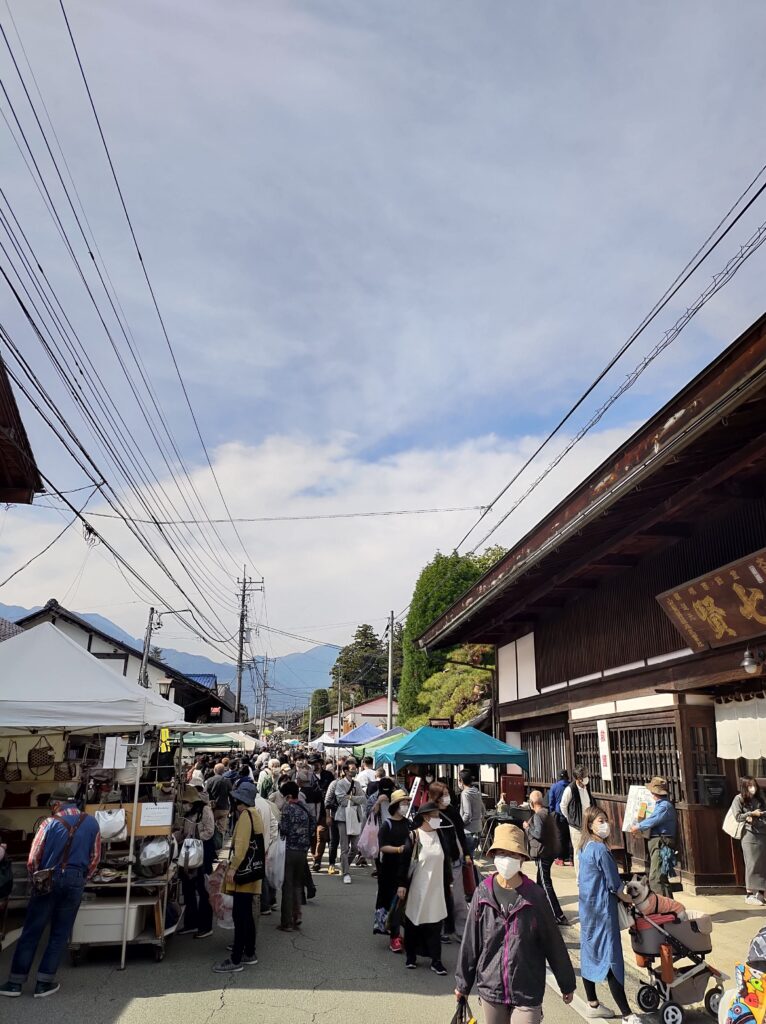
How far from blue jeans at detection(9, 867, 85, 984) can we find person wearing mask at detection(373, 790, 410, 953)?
10.3 feet

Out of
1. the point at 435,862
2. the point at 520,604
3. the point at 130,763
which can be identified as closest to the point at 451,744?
the point at 520,604

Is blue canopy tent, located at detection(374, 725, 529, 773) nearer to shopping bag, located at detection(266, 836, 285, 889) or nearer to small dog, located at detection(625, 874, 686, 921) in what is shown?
shopping bag, located at detection(266, 836, 285, 889)

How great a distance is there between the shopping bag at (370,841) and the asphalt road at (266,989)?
1265 mm

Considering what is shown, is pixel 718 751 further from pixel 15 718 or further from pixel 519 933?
pixel 15 718

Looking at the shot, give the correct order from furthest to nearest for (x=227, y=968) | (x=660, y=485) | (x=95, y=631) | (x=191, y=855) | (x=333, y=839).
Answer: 1. (x=95, y=631)
2. (x=333, y=839)
3. (x=660, y=485)
4. (x=191, y=855)
5. (x=227, y=968)

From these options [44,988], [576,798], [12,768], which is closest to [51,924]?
[44,988]

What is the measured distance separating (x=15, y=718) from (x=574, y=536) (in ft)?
26.9

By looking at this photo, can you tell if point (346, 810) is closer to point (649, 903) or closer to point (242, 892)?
point (242, 892)

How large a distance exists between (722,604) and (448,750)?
647 cm

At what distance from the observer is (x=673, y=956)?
603 cm

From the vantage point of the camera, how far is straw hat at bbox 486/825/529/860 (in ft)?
15.2

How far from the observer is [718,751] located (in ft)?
34.6

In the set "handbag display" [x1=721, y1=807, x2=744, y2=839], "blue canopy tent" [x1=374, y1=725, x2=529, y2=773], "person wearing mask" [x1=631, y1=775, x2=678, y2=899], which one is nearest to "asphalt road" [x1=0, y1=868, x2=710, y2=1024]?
"person wearing mask" [x1=631, y1=775, x2=678, y2=899]

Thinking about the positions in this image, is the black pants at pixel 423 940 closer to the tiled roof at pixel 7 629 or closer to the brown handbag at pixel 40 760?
the brown handbag at pixel 40 760
